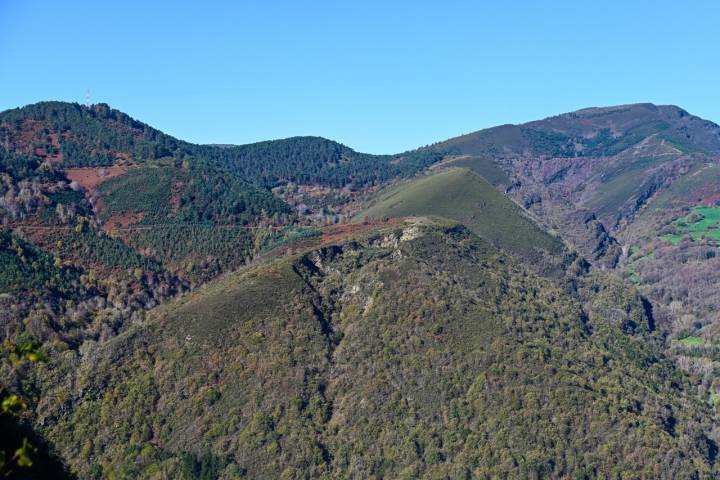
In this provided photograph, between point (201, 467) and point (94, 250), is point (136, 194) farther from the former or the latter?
point (201, 467)

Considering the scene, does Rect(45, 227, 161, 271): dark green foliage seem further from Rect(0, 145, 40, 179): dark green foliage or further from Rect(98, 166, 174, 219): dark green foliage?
Rect(0, 145, 40, 179): dark green foliage

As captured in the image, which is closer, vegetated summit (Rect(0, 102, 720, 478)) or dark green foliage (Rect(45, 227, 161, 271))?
vegetated summit (Rect(0, 102, 720, 478))

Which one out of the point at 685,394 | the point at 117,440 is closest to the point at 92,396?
the point at 117,440

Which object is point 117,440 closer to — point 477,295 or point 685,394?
point 477,295

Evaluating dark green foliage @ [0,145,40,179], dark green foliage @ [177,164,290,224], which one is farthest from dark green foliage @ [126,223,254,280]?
dark green foliage @ [0,145,40,179]

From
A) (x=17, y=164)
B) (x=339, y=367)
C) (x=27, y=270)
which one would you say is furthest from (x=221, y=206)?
(x=339, y=367)

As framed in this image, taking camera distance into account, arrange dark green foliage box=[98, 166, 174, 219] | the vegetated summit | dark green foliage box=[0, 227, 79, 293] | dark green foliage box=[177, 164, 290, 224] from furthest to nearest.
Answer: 1. dark green foliage box=[177, 164, 290, 224]
2. dark green foliage box=[98, 166, 174, 219]
3. dark green foliage box=[0, 227, 79, 293]
4. the vegetated summit

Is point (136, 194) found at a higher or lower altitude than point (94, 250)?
higher

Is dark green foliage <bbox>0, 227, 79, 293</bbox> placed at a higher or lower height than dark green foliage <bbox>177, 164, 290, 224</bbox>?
lower
